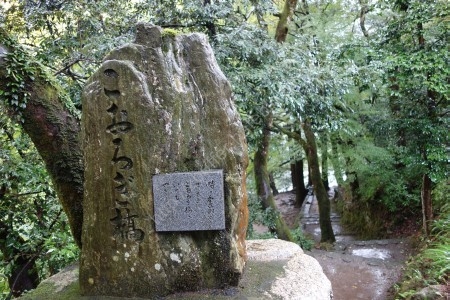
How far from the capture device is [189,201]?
10.5 feet

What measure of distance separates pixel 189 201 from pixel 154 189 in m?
0.32

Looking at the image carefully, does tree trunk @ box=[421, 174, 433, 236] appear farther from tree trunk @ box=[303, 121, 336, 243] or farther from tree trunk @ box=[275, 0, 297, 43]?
tree trunk @ box=[275, 0, 297, 43]

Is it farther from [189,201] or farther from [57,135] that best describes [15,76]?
[189,201]

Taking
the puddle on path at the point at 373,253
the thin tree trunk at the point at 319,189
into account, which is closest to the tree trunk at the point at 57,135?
the puddle on path at the point at 373,253

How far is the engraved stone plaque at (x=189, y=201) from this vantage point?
3.15 meters

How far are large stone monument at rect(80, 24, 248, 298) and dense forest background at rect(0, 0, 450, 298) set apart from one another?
0.63 metres

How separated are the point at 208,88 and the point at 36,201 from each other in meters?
3.18

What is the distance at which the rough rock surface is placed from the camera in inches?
125

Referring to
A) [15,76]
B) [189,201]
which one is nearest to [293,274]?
[189,201]

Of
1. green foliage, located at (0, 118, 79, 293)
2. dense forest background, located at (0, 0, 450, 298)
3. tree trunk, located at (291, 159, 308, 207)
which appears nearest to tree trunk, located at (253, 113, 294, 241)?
dense forest background, located at (0, 0, 450, 298)

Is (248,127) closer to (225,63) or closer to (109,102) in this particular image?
(225,63)

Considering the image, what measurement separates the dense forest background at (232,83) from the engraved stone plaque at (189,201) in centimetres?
109

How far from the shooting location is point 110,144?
125 inches

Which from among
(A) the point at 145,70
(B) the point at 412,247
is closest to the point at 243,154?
(A) the point at 145,70
